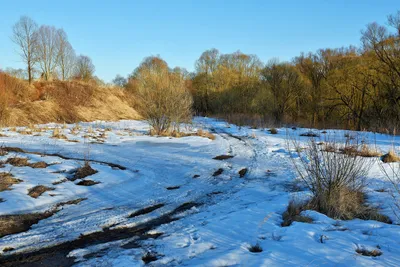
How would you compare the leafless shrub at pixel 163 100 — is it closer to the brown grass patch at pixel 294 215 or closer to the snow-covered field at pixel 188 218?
the snow-covered field at pixel 188 218

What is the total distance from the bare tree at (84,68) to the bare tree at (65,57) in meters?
4.01

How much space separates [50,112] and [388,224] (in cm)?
2429

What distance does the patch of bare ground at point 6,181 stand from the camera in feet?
18.1

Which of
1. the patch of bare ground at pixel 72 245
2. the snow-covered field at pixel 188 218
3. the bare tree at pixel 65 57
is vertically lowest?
the patch of bare ground at pixel 72 245

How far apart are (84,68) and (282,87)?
95.6 feet

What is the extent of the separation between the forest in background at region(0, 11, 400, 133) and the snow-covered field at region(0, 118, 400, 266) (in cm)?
881

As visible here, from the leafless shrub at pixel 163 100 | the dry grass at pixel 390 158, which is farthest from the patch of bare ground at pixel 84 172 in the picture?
the leafless shrub at pixel 163 100

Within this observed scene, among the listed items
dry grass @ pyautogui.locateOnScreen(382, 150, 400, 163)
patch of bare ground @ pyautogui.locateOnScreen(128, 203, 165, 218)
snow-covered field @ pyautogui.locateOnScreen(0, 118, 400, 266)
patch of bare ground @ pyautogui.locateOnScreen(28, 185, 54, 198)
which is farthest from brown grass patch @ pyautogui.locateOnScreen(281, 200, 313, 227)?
dry grass @ pyautogui.locateOnScreen(382, 150, 400, 163)

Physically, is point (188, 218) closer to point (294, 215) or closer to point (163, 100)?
point (294, 215)

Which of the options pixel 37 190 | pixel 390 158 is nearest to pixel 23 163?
pixel 37 190

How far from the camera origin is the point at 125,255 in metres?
3.29

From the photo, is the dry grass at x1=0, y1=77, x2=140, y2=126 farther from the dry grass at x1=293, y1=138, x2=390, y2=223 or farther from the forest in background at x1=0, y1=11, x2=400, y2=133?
the dry grass at x1=293, y1=138, x2=390, y2=223

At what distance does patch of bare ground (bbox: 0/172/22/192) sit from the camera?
552 centimetres

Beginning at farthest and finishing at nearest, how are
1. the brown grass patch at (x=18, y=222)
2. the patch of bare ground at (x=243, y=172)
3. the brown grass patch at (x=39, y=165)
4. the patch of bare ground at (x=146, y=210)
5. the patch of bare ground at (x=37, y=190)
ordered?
the patch of bare ground at (x=243, y=172) → the brown grass patch at (x=39, y=165) → the patch of bare ground at (x=37, y=190) → the patch of bare ground at (x=146, y=210) → the brown grass patch at (x=18, y=222)
